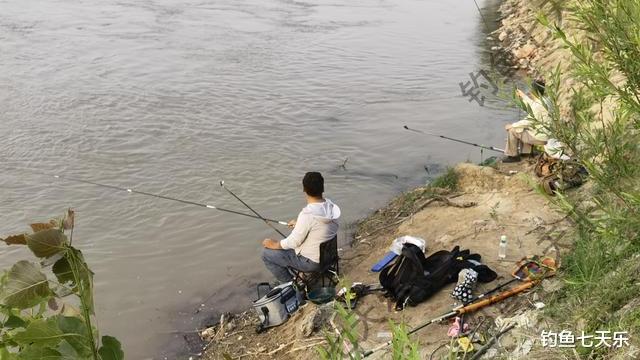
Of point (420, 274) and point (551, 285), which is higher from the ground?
point (551, 285)

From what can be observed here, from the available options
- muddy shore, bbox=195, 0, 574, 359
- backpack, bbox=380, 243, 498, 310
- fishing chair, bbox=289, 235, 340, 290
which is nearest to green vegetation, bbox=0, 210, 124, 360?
muddy shore, bbox=195, 0, 574, 359

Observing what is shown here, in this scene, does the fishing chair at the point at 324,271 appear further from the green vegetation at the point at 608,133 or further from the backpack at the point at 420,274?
the green vegetation at the point at 608,133

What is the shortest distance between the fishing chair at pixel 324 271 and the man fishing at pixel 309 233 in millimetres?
56

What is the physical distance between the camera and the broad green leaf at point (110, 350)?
1.59 metres

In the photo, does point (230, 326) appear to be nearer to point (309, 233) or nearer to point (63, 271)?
point (309, 233)

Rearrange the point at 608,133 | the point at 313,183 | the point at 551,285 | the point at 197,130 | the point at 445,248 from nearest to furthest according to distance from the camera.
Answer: the point at 608,133 < the point at 551,285 < the point at 313,183 < the point at 445,248 < the point at 197,130

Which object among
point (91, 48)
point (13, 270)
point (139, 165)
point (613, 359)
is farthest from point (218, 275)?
point (91, 48)

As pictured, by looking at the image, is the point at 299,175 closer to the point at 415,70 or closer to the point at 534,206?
the point at 534,206

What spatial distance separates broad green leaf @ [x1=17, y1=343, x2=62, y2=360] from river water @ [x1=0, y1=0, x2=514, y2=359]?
4.83 metres

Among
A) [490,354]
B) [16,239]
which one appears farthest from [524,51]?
[16,239]

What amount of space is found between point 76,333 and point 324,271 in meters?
4.62

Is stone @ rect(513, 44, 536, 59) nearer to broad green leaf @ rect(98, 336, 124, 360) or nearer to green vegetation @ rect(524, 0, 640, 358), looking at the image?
green vegetation @ rect(524, 0, 640, 358)

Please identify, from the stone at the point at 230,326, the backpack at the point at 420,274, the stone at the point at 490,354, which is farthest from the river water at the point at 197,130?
the stone at the point at 490,354

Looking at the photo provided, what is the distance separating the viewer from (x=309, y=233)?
596cm
